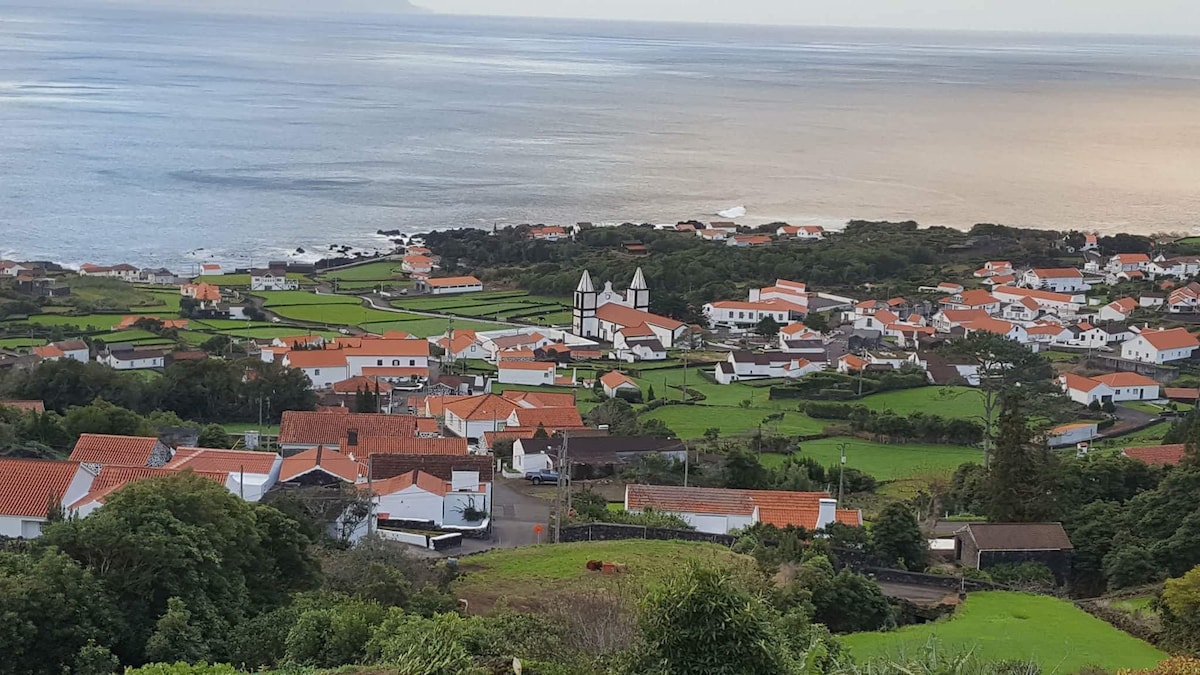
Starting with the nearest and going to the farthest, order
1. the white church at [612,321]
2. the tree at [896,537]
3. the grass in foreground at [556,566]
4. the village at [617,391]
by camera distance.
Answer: the grass in foreground at [556,566]
the tree at [896,537]
the village at [617,391]
the white church at [612,321]

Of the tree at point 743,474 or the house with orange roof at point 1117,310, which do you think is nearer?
the tree at point 743,474

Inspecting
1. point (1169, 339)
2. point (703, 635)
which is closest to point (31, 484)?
point (703, 635)

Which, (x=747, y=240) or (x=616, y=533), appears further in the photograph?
(x=747, y=240)

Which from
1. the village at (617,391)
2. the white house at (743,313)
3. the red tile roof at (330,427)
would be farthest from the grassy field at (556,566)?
the white house at (743,313)

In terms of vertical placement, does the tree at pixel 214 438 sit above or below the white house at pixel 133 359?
below

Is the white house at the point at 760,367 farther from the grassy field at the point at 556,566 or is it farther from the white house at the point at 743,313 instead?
the grassy field at the point at 556,566

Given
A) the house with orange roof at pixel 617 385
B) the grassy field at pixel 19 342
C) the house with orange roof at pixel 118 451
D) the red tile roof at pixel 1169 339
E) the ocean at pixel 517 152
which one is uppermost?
the ocean at pixel 517 152

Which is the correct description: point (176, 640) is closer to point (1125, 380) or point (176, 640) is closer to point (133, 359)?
point (133, 359)
